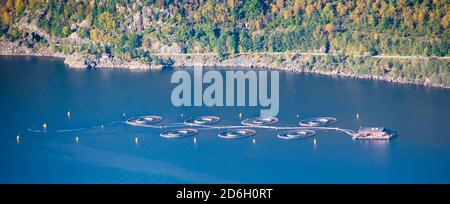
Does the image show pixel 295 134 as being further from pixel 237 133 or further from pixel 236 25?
pixel 236 25

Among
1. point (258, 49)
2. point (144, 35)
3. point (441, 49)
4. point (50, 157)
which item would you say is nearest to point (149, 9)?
point (144, 35)

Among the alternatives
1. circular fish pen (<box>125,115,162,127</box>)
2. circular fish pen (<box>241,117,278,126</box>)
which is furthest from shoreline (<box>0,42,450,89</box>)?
circular fish pen (<box>125,115,162,127</box>)

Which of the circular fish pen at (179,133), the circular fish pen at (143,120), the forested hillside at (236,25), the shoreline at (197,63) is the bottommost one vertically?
the circular fish pen at (179,133)

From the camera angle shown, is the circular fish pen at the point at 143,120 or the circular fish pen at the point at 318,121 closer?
the circular fish pen at the point at 318,121

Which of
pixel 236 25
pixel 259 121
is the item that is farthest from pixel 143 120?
pixel 236 25

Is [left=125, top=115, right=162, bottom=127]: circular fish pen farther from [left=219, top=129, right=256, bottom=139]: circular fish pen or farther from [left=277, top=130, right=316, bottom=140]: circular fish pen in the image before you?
[left=277, top=130, right=316, bottom=140]: circular fish pen

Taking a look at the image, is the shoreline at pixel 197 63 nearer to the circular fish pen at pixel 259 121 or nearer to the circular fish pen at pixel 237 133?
the circular fish pen at pixel 259 121

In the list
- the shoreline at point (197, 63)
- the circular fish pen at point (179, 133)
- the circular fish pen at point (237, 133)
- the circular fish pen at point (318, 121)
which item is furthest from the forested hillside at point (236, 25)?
the circular fish pen at point (179, 133)
